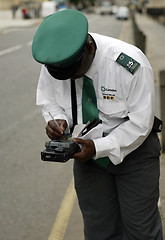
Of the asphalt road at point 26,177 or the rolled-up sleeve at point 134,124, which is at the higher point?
the rolled-up sleeve at point 134,124

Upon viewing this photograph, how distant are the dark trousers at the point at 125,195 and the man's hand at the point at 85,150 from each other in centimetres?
24

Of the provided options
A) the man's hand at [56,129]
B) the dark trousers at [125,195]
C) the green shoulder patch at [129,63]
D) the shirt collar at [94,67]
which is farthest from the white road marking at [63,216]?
the green shoulder patch at [129,63]

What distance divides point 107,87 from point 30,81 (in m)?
8.00

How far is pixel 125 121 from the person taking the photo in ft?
6.46

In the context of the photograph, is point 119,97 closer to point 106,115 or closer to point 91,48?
point 106,115

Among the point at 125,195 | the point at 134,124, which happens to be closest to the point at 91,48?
the point at 134,124

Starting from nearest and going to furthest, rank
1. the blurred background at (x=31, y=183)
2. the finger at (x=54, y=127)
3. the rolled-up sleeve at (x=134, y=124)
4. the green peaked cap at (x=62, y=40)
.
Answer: the green peaked cap at (x=62, y=40) < the rolled-up sleeve at (x=134, y=124) < the finger at (x=54, y=127) < the blurred background at (x=31, y=183)

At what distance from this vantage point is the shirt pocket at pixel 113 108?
191 centimetres

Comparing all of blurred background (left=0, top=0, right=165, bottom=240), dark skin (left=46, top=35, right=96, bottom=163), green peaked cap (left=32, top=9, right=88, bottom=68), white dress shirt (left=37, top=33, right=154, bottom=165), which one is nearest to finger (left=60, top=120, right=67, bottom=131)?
dark skin (left=46, top=35, right=96, bottom=163)

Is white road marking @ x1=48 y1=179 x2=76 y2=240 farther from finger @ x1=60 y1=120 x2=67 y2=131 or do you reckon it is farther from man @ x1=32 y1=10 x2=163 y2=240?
finger @ x1=60 y1=120 x2=67 y2=131

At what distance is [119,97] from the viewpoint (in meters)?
1.89

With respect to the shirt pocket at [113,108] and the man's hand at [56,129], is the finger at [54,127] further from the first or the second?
the shirt pocket at [113,108]

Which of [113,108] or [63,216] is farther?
[63,216]

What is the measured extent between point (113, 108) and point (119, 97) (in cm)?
7
